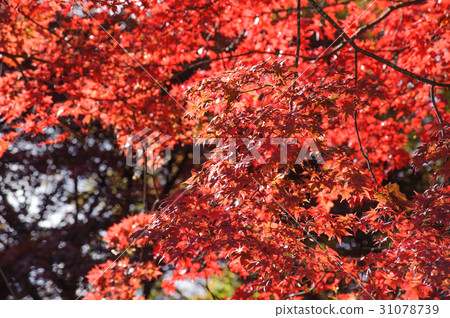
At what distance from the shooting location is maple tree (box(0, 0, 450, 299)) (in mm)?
2963

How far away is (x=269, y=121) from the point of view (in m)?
2.91

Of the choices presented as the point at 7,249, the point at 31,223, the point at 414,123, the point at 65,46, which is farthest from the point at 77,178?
the point at 414,123

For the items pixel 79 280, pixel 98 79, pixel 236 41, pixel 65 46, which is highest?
pixel 236 41

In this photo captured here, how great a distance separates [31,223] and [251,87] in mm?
7094

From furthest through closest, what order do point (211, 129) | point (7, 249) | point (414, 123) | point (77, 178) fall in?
point (77, 178) → point (7, 249) → point (414, 123) → point (211, 129)

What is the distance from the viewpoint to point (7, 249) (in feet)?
27.2

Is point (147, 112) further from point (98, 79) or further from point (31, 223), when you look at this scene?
point (31, 223)

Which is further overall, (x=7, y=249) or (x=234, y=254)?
(x=7, y=249)

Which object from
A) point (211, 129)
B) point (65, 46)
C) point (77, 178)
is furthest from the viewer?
point (77, 178)

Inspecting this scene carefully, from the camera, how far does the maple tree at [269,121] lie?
9.72 feet

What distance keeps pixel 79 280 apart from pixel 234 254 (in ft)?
20.0

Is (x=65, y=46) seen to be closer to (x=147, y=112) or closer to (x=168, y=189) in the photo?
(x=147, y=112)

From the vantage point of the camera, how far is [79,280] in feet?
27.1

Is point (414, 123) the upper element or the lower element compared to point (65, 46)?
lower
